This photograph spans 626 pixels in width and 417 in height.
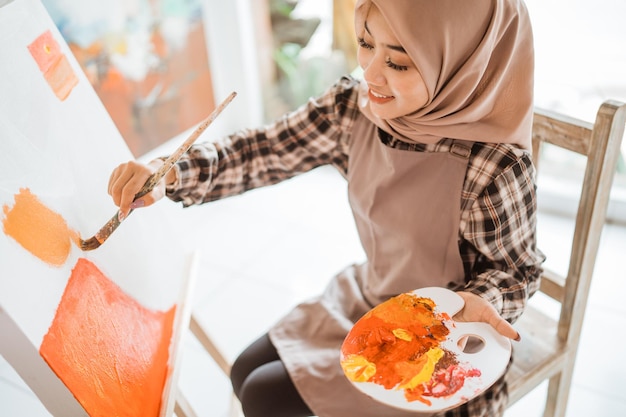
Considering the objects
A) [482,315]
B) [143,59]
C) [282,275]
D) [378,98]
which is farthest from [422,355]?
[143,59]

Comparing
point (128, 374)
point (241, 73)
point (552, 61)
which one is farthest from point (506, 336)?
point (241, 73)

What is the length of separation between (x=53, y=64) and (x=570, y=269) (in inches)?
35.7

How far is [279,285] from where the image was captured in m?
1.83

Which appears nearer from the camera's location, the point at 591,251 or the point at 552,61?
the point at 591,251

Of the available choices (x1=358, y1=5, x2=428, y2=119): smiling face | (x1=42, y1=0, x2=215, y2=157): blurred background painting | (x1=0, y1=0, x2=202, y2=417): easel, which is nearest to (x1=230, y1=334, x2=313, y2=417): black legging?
(x1=0, y1=0, x2=202, y2=417): easel

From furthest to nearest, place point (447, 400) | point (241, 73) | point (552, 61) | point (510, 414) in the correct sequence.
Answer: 1. point (241, 73)
2. point (552, 61)
3. point (510, 414)
4. point (447, 400)

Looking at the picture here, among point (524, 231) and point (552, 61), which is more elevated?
point (524, 231)

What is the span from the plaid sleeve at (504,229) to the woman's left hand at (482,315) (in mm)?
38

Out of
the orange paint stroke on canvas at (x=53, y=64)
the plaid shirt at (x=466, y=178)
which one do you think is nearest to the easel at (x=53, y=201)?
the orange paint stroke on canvas at (x=53, y=64)

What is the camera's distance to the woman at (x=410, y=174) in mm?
808

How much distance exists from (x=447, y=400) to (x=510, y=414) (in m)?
0.83

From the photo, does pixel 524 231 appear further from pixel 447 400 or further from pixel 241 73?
pixel 241 73

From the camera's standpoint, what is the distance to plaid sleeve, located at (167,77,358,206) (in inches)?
40.4

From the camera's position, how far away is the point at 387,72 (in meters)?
0.84
